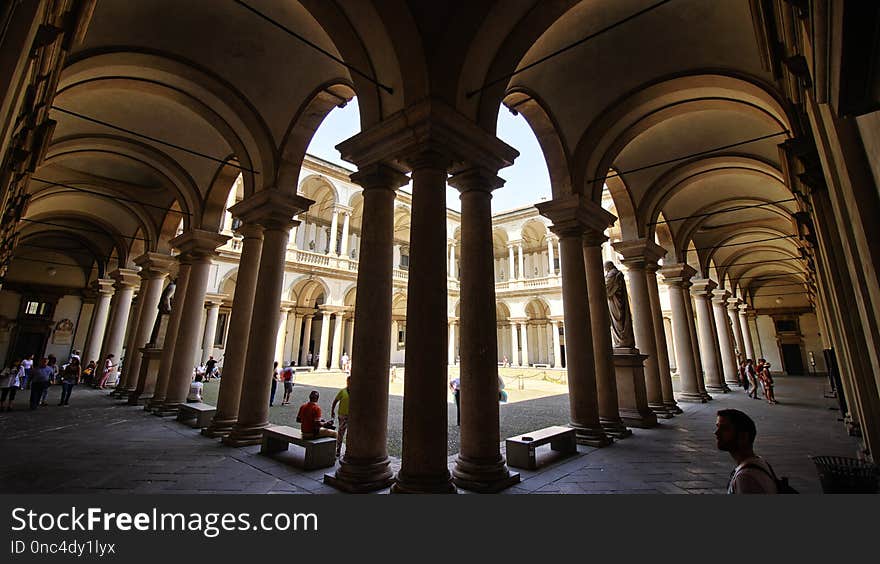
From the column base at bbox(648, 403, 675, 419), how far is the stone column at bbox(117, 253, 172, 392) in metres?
12.5

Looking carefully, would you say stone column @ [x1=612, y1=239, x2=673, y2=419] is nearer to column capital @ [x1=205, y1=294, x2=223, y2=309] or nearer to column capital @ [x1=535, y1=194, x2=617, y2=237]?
column capital @ [x1=535, y1=194, x2=617, y2=237]

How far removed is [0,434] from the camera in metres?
5.86

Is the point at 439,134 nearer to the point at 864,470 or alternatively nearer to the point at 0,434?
the point at 864,470

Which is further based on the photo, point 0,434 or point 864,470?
point 0,434

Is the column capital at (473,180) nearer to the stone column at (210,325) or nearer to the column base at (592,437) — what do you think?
the column base at (592,437)

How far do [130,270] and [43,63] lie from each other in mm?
13061

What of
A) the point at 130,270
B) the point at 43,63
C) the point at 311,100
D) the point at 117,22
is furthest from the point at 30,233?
the point at 43,63

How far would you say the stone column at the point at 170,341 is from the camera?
7902 mm

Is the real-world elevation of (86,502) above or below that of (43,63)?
below

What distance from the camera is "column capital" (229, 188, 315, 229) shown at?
581 cm

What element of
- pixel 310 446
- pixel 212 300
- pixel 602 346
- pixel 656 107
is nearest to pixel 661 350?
pixel 602 346

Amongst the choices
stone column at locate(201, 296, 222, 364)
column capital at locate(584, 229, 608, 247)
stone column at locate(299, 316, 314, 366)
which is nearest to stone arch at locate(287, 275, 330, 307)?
stone column at locate(299, 316, 314, 366)

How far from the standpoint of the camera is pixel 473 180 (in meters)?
4.20

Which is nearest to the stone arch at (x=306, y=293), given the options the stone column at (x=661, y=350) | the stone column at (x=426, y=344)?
the stone column at (x=661, y=350)
